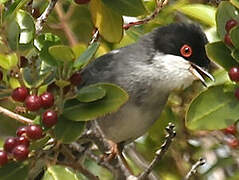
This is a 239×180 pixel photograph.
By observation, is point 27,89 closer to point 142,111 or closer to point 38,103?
point 38,103

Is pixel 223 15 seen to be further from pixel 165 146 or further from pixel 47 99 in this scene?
pixel 47 99

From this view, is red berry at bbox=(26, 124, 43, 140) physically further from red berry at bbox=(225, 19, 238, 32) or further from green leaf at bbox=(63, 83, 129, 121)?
red berry at bbox=(225, 19, 238, 32)

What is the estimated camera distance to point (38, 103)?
9.58 feet

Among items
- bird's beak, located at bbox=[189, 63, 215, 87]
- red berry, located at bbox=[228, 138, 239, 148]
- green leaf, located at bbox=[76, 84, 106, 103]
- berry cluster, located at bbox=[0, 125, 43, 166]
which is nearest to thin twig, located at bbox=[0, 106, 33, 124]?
berry cluster, located at bbox=[0, 125, 43, 166]

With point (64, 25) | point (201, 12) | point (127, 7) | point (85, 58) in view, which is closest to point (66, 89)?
point (85, 58)

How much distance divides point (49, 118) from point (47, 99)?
0.09 metres

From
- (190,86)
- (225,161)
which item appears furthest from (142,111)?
(225,161)

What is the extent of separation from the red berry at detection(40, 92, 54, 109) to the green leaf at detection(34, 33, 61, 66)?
0.18 meters

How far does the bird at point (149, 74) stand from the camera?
173 inches

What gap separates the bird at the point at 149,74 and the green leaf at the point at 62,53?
1.26m

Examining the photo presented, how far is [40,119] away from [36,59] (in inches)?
14.7

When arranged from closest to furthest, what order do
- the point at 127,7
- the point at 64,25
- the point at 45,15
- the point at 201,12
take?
the point at 45,15 < the point at 127,7 < the point at 201,12 < the point at 64,25

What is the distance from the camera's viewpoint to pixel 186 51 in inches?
A: 175

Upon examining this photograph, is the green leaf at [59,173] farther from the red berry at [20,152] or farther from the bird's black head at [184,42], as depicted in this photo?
the bird's black head at [184,42]
